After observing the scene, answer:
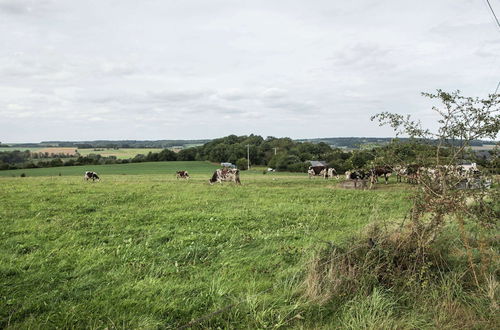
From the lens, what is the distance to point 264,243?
7.78 m

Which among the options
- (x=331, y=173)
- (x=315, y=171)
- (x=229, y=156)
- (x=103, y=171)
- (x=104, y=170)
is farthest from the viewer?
(x=229, y=156)

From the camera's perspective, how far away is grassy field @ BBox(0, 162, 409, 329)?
4.61 metres

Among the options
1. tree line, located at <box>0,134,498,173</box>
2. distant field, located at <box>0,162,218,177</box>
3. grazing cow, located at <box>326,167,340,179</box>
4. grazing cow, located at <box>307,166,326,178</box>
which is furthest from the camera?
tree line, located at <box>0,134,498,173</box>

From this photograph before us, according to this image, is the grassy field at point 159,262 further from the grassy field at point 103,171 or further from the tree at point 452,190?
the grassy field at point 103,171

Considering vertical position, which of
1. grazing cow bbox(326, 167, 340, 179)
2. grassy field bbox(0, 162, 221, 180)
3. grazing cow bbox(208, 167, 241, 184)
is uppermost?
grazing cow bbox(208, 167, 241, 184)

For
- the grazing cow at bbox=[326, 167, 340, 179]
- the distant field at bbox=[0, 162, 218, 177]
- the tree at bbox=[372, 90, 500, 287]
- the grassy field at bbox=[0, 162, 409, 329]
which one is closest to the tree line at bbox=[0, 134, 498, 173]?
the grazing cow at bbox=[326, 167, 340, 179]

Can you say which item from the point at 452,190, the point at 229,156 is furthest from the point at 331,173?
the point at 229,156

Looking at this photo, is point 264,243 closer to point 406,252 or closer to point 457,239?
point 406,252

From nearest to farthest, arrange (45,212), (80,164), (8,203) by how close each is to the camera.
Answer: (45,212) < (8,203) < (80,164)

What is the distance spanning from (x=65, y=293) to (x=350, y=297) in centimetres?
400

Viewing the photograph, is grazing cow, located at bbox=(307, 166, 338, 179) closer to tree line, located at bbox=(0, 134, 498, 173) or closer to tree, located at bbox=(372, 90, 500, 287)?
tree line, located at bbox=(0, 134, 498, 173)

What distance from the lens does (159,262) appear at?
6500 millimetres

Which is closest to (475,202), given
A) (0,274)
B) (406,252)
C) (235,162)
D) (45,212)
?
(406,252)

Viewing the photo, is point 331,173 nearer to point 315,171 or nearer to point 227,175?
point 315,171
